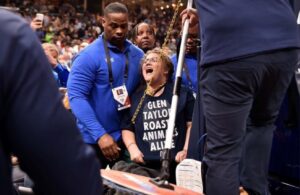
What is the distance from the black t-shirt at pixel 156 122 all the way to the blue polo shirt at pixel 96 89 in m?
0.12

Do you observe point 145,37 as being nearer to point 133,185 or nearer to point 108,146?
point 108,146

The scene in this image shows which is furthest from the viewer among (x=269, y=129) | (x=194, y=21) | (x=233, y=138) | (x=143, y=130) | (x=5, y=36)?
(x=143, y=130)

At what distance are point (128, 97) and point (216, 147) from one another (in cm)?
143

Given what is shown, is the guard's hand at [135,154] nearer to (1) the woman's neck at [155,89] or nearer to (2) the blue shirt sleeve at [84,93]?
(2) the blue shirt sleeve at [84,93]

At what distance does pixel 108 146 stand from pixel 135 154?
0.76 feet

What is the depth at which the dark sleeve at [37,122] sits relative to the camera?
1.11 m

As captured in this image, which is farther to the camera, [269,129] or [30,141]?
[269,129]

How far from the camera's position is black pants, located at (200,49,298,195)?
2.37 m

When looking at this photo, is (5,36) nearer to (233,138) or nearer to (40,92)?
(40,92)

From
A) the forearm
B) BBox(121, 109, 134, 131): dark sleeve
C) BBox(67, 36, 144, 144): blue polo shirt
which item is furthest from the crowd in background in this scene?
the forearm

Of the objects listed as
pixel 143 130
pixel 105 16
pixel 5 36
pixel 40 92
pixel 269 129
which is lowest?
pixel 143 130

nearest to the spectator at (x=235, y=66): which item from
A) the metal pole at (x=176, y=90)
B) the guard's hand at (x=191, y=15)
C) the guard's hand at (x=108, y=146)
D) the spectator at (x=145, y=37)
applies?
the metal pole at (x=176, y=90)

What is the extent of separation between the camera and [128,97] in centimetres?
373

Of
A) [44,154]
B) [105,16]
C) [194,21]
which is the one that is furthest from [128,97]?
[44,154]
